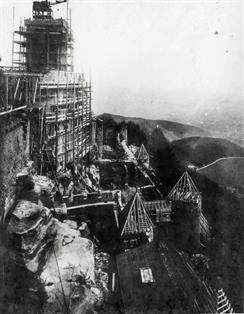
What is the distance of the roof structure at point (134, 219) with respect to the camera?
61.3 feet

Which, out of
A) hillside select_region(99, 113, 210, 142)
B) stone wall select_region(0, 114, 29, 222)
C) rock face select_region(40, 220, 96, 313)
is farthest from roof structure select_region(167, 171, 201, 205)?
hillside select_region(99, 113, 210, 142)

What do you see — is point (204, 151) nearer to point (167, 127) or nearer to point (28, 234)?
point (167, 127)

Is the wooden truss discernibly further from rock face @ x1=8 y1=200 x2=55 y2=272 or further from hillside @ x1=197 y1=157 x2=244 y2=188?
hillside @ x1=197 y1=157 x2=244 y2=188

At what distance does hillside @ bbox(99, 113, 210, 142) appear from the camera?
143 ft

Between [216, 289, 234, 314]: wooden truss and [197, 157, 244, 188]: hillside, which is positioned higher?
[197, 157, 244, 188]: hillside

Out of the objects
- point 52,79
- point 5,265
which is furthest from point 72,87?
point 5,265

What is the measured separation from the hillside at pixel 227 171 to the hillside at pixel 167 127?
11.0m

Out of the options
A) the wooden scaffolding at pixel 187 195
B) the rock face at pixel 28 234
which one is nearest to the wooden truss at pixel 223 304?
the wooden scaffolding at pixel 187 195

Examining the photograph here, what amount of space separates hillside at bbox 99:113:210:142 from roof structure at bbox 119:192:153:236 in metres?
24.1

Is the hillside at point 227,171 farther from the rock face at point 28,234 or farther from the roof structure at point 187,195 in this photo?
the rock face at point 28,234

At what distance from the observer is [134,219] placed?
1938 centimetres

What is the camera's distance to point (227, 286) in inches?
654

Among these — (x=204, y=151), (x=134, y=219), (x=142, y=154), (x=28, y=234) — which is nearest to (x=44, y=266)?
(x=28, y=234)

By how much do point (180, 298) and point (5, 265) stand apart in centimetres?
787
